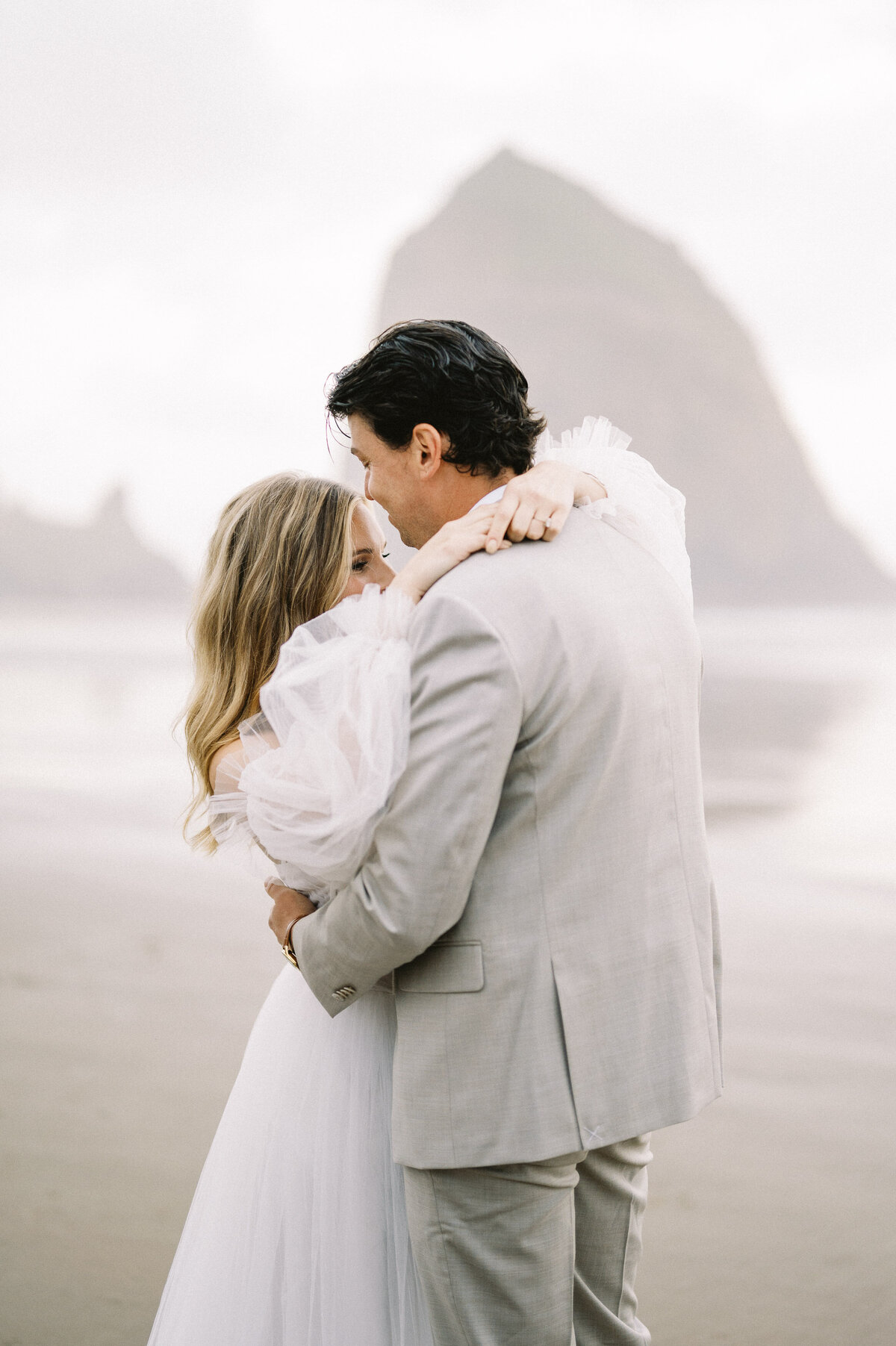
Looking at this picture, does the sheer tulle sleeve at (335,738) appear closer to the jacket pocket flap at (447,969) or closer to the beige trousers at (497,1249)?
the jacket pocket flap at (447,969)

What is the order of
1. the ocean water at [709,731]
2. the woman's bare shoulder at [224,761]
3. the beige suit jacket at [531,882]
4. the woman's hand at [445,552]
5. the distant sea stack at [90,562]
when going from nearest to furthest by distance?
the beige suit jacket at [531,882] → the woman's hand at [445,552] → the woman's bare shoulder at [224,761] → the ocean water at [709,731] → the distant sea stack at [90,562]

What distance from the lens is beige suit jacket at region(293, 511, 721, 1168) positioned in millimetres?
1121

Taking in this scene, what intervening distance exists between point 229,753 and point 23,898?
4313 mm

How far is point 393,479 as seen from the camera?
4.77 feet

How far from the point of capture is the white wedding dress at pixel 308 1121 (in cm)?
126

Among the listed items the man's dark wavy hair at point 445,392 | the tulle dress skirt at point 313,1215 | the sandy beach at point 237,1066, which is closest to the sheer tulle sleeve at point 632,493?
the man's dark wavy hair at point 445,392

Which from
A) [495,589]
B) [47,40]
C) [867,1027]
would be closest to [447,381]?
[495,589]

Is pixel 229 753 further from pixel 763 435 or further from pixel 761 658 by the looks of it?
pixel 763 435

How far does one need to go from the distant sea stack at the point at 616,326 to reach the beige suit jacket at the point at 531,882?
35220 millimetres

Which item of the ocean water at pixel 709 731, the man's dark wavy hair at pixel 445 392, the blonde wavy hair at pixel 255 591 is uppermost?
the man's dark wavy hair at pixel 445 392

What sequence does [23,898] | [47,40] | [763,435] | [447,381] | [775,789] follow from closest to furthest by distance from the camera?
[447,381], [23,898], [775,789], [47,40], [763,435]

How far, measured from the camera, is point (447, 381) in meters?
1.38

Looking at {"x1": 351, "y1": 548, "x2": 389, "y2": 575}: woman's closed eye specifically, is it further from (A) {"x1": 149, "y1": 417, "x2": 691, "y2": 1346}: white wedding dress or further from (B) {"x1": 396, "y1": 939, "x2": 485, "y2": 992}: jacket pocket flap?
(B) {"x1": 396, "y1": 939, "x2": 485, "y2": 992}: jacket pocket flap

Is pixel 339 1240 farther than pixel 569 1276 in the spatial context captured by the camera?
Yes
